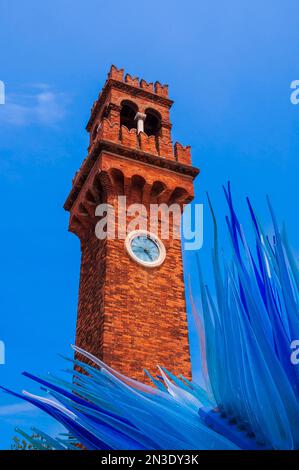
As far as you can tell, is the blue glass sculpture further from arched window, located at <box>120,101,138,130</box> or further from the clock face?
arched window, located at <box>120,101,138,130</box>

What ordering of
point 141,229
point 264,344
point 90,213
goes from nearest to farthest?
1. point 264,344
2. point 141,229
3. point 90,213

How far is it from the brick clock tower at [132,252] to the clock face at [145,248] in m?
0.03

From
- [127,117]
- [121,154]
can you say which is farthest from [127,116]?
[121,154]

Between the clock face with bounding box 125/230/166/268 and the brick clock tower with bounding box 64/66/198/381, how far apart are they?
0.10 feet

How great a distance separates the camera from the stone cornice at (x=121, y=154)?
608 inches

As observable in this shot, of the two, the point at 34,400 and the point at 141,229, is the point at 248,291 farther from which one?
the point at 141,229

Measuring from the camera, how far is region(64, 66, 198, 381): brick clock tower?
1241cm

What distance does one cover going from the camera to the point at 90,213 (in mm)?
15797

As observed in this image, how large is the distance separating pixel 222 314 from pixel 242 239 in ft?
3.30

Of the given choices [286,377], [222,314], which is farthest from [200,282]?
[286,377]

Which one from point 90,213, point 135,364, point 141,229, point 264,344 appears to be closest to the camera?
point 264,344

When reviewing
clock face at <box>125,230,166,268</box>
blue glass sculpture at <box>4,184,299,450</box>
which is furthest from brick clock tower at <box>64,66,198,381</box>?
blue glass sculpture at <box>4,184,299,450</box>

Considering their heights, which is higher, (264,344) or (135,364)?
(135,364)
